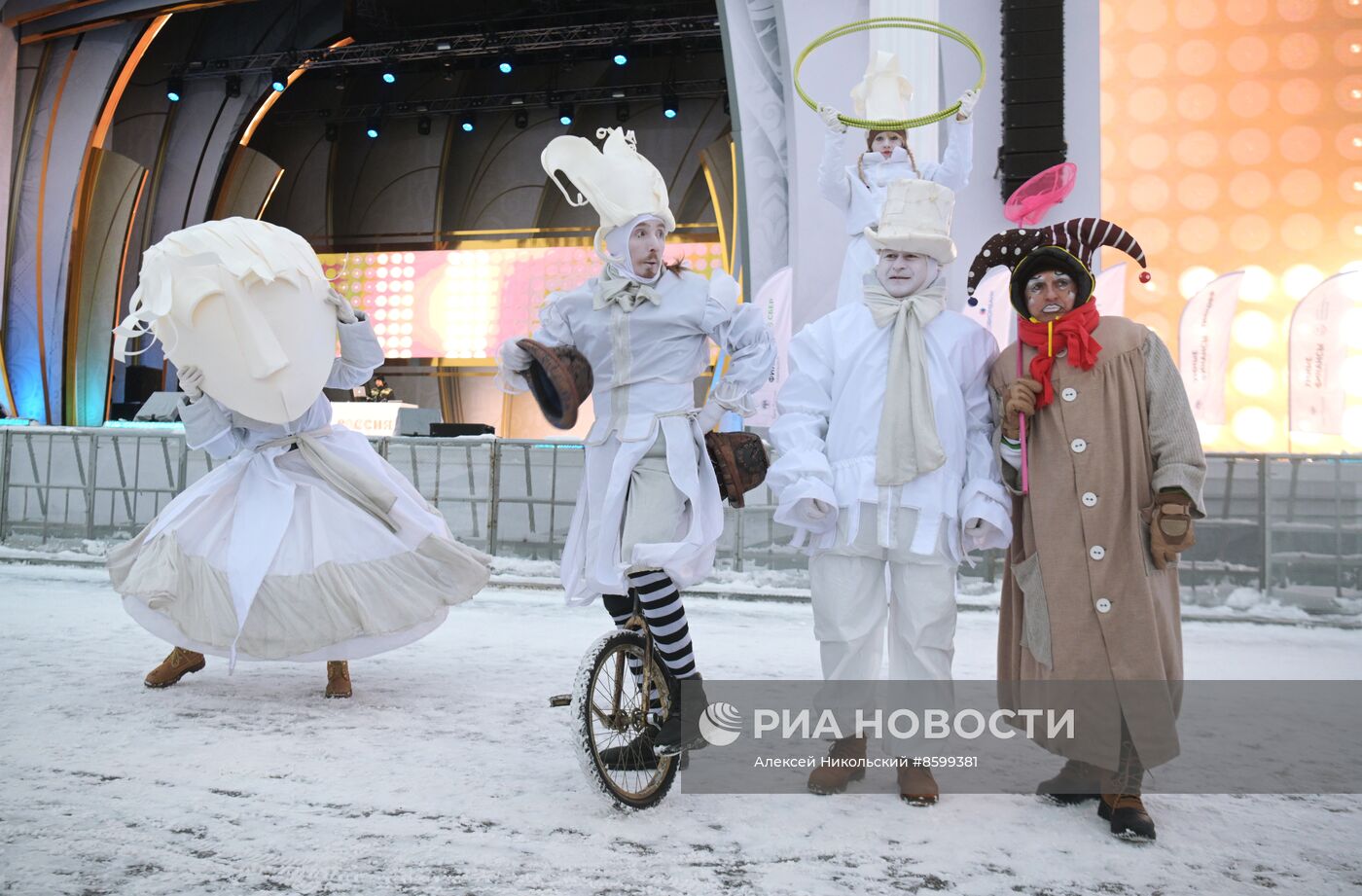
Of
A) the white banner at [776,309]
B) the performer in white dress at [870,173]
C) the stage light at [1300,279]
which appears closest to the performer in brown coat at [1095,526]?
the performer in white dress at [870,173]

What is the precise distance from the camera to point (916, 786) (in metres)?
2.58

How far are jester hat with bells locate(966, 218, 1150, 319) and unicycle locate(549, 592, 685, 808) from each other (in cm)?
129

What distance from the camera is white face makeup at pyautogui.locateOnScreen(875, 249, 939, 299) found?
2781 mm

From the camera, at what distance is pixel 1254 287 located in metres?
8.23

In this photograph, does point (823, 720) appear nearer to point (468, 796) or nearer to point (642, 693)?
point (642, 693)

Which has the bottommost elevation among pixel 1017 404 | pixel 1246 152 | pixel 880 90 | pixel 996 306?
pixel 1017 404

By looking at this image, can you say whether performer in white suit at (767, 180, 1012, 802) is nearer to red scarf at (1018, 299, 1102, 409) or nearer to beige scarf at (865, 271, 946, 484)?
beige scarf at (865, 271, 946, 484)

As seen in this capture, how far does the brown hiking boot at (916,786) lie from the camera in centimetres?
257

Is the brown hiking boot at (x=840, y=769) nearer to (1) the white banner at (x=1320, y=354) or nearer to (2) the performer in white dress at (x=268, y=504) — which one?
(2) the performer in white dress at (x=268, y=504)

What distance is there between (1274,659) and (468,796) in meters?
3.61

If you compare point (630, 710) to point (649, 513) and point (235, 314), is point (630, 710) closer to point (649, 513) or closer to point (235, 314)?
point (649, 513)

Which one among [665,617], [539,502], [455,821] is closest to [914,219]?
[665,617]

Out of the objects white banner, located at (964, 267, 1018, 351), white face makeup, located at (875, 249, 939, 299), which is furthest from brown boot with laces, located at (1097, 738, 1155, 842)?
white banner, located at (964, 267, 1018, 351)

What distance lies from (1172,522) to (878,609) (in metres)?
0.71
